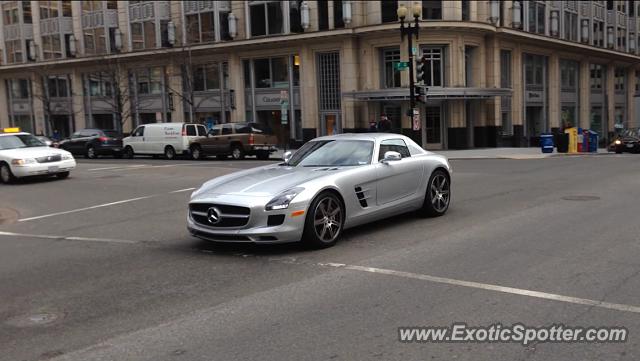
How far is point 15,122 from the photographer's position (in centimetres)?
5459

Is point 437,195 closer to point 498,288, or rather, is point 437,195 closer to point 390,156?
point 390,156

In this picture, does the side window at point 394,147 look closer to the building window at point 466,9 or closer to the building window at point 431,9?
the building window at point 431,9

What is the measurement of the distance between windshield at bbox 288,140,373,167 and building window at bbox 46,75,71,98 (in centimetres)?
4544

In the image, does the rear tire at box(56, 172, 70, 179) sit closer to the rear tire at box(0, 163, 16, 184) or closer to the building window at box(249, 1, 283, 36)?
the rear tire at box(0, 163, 16, 184)

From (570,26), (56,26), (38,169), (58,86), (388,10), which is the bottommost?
(38,169)

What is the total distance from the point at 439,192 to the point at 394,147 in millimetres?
1244

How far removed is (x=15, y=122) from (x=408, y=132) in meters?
37.5

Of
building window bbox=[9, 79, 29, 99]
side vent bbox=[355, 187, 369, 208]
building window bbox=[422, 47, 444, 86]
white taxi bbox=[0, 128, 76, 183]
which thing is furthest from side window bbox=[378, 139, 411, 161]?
building window bbox=[9, 79, 29, 99]

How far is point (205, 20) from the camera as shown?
41750mm

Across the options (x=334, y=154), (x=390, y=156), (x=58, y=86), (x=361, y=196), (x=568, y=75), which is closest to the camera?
(x=361, y=196)

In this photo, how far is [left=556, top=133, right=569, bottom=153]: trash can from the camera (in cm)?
2980

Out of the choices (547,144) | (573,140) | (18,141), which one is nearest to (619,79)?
(573,140)

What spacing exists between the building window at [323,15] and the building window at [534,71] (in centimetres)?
1389

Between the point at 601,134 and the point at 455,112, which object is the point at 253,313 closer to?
the point at 455,112
